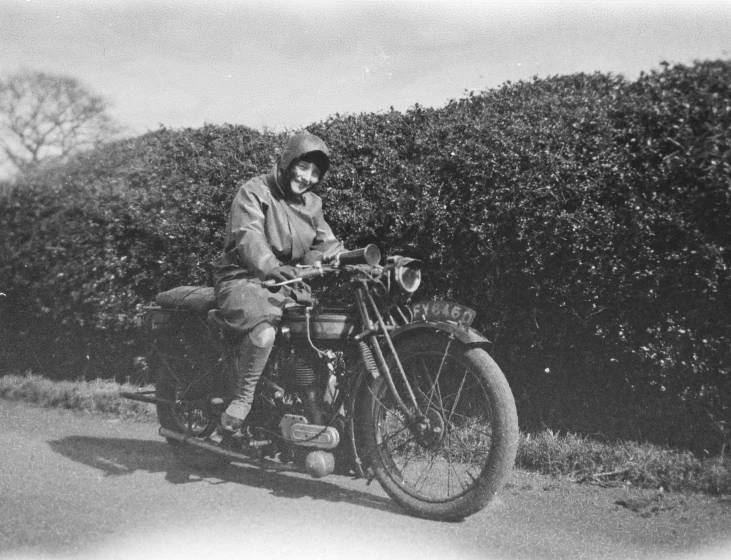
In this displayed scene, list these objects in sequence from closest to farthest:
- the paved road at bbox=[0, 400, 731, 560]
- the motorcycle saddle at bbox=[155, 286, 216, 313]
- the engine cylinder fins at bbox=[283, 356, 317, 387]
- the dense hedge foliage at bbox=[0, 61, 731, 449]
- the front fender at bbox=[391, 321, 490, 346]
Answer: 1. the paved road at bbox=[0, 400, 731, 560]
2. the front fender at bbox=[391, 321, 490, 346]
3. the dense hedge foliage at bbox=[0, 61, 731, 449]
4. the engine cylinder fins at bbox=[283, 356, 317, 387]
5. the motorcycle saddle at bbox=[155, 286, 216, 313]

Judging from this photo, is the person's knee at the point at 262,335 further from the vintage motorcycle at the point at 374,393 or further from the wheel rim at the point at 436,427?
the wheel rim at the point at 436,427

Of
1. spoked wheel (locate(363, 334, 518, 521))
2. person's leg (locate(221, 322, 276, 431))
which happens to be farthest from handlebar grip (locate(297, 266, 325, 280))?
spoked wheel (locate(363, 334, 518, 521))

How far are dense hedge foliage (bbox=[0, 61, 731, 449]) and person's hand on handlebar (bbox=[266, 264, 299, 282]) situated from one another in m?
1.25

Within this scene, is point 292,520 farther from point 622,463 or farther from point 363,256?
point 622,463

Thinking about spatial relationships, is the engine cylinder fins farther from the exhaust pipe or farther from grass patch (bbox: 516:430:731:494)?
grass patch (bbox: 516:430:731:494)

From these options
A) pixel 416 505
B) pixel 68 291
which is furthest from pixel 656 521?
pixel 68 291

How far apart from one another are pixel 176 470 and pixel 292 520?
1256 millimetres

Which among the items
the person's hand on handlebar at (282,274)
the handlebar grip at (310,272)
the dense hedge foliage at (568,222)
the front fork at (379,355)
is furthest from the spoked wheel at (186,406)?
the dense hedge foliage at (568,222)

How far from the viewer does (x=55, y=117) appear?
6.70 metres

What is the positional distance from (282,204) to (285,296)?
609 millimetres

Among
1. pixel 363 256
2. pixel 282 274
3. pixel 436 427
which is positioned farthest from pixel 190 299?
pixel 436 427

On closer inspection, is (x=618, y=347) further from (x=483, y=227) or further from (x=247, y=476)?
(x=247, y=476)

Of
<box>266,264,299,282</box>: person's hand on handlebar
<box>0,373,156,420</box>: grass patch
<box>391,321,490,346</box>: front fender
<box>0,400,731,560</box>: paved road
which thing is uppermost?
<box>266,264,299,282</box>: person's hand on handlebar

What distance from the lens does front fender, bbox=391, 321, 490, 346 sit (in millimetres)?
3467
